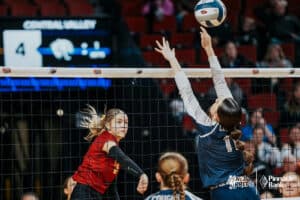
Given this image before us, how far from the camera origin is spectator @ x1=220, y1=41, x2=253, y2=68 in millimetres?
15508

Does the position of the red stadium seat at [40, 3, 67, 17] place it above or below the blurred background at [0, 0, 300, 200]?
above

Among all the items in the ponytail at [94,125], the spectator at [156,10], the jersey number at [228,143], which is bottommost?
the jersey number at [228,143]

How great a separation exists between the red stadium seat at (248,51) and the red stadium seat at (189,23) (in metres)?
0.89

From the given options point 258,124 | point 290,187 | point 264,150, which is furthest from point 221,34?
point 290,187

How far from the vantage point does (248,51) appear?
668 inches

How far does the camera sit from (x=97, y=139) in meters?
10.4

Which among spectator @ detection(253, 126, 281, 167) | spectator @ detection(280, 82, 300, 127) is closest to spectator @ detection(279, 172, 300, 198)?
spectator @ detection(253, 126, 281, 167)

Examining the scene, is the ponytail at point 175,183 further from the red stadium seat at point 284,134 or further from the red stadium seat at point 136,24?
the red stadium seat at point 136,24

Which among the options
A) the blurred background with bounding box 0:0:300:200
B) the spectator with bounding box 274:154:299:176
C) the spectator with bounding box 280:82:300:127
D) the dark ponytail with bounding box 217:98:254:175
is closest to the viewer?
the dark ponytail with bounding box 217:98:254:175

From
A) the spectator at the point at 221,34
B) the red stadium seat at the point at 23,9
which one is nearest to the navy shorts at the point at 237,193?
the red stadium seat at the point at 23,9

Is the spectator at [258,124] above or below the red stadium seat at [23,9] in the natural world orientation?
below

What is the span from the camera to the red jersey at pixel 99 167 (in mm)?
10307

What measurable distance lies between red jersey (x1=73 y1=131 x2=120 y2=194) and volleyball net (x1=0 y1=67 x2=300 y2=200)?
122cm

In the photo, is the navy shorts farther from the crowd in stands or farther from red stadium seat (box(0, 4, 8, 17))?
red stadium seat (box(0, 4, 8, 17))
